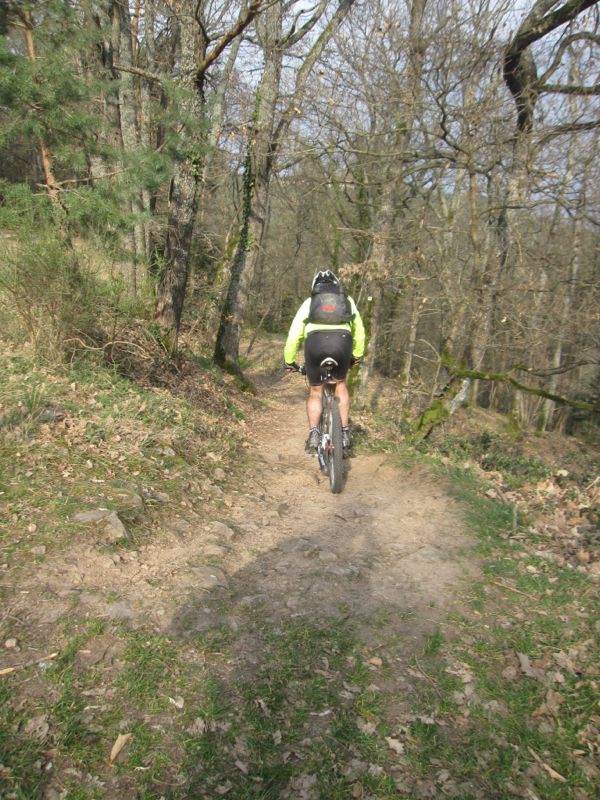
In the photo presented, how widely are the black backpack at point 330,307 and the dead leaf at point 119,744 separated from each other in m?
4.00

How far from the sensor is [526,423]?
745 inches

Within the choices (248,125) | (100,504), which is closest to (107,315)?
(100,504)

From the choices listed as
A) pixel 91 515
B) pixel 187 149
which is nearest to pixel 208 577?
pixel 91 515

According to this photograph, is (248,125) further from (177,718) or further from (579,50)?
(177,718)

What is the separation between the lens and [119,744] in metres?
2.16

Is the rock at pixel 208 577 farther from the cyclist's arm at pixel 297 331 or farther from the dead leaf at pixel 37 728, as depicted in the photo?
the cyclist's arm at pixel 297 331

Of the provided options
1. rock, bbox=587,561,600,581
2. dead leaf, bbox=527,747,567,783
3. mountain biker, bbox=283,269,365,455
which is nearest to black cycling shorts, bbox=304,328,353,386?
mountain biker, bbox=283,269,365,455

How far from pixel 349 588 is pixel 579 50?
8.52m

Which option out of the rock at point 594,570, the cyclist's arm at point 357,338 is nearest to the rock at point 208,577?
the rock at point 594,570

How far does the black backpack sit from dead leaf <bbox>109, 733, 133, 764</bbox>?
4.00m

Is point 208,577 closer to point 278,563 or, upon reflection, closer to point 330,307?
point 278,563

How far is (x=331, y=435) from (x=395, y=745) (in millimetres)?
3314

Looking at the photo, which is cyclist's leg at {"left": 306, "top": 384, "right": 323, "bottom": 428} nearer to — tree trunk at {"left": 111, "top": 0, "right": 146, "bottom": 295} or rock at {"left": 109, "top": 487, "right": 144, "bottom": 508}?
rock at {"left": 109, "top": 487, "right": 144, "bottom": 508}

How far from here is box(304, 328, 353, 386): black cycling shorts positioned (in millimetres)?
5328
